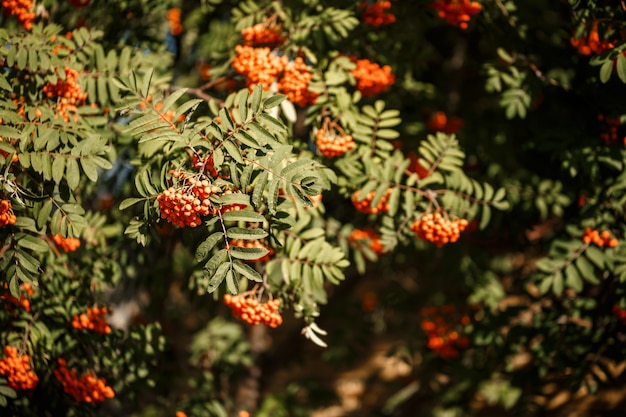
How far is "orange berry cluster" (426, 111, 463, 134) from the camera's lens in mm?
3540

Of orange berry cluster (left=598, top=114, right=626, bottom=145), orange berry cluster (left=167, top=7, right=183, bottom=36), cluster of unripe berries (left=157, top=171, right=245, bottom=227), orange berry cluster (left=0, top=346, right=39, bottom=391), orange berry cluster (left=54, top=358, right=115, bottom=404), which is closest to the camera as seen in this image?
cluster of unripe berries (left=157, top=171, right=245, bottom=227)

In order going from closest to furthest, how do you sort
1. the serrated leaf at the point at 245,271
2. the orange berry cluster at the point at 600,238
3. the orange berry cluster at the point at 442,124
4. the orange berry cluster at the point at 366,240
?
the serrated leaf at the point at 245,271, the orange berry cluster at the point at 600,238, the orange berry cluster at the point at 366,240, the orange berry cluster at the point at 442,124

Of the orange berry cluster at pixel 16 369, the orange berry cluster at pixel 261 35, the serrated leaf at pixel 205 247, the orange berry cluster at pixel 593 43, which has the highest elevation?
the orange berry cluster at pixel 593 43

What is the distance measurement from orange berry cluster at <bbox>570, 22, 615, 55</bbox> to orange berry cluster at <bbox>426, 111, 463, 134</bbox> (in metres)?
1.10

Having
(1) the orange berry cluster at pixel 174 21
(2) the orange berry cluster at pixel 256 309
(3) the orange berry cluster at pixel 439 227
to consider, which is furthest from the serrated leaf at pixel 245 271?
(1) the orange berry cluster at pixel 174 21

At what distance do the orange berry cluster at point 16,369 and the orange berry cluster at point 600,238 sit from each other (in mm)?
2700

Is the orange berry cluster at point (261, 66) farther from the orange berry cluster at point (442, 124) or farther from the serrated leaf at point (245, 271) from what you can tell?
the orange berry cluster at point (442, 124)

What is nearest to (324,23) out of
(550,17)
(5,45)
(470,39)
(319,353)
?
(5,45)

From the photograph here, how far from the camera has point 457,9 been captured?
8.52 feet

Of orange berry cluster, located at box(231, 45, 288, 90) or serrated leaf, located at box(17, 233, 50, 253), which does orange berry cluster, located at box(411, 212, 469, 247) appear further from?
serrated leaf, located at box(17, 233, 50, 253)

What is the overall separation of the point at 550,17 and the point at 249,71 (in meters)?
3.29

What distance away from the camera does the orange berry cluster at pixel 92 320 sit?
232 cm

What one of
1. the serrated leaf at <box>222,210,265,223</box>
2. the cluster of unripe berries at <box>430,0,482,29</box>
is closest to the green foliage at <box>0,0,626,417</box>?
the serrated leaf at <box>222,210,265,223</box>

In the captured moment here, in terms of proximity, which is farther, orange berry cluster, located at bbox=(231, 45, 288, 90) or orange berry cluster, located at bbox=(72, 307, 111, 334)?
orange berry cluster, located at bbox=(72, 307, 111, 334)
